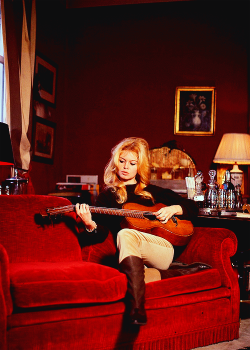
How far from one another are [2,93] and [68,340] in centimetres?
312

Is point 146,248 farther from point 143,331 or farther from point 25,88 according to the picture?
point 25,88

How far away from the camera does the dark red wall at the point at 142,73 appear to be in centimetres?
575

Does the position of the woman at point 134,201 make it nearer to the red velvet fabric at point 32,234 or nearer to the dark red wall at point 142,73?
the red velvet fabric at point 32,234

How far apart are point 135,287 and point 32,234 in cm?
74

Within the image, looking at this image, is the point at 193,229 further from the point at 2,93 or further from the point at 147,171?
the point at 2,93

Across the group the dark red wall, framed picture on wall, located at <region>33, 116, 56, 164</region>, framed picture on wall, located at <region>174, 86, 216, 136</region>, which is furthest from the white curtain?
framed picture on wall, located at <region>174, 86, 216, 136</region>

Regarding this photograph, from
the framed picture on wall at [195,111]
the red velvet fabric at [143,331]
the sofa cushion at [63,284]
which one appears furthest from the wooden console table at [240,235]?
the framed picture on wall at [195,111]

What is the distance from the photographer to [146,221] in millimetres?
2613

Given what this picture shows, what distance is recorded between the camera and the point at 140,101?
5910 millimetres

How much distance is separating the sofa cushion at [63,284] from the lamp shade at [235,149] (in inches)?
127

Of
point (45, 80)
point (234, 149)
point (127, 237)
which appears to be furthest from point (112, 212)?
point (45, 80)

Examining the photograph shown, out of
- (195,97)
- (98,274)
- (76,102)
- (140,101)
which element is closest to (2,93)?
(76,102)

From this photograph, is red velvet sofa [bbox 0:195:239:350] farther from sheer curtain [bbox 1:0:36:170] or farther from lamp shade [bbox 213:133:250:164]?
lamp shade [bbox 213:133:250:164]

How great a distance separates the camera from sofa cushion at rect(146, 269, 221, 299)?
90.4 inches
